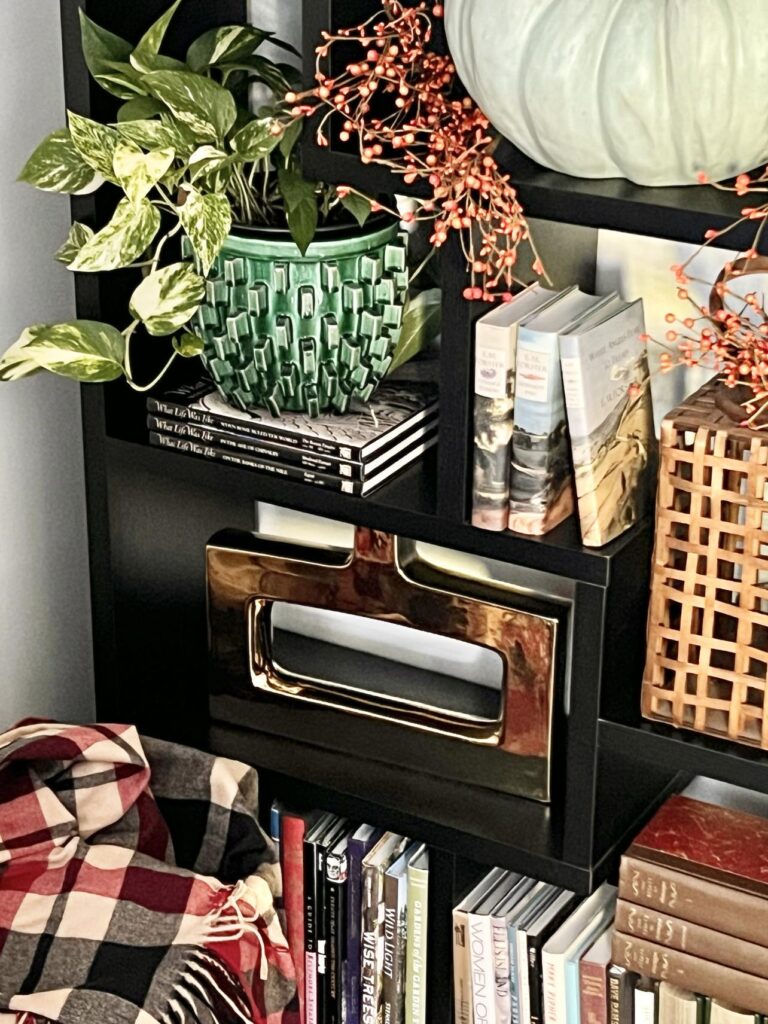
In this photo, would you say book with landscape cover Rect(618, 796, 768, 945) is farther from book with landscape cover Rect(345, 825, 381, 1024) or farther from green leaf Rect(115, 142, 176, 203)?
green leaf Rect(115, 142, 176, 203)

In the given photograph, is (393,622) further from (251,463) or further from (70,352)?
(70,352)

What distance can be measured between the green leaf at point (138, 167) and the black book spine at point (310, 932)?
0.69 metres

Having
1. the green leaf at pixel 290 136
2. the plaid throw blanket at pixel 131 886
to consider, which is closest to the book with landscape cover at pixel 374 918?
the plaid throw blanket at pixel 131 886

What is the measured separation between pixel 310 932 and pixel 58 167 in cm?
81

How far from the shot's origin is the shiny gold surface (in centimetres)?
146

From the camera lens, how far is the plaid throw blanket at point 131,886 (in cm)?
133

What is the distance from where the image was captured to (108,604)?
1598 millimetres

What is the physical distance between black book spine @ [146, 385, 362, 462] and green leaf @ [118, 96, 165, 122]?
0.91ft

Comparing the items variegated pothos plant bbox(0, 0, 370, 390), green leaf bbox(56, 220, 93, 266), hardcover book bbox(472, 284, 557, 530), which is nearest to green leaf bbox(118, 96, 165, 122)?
variegated pothos plant bbox(0, 0, 370, 390)

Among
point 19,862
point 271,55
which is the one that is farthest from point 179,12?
point 19,862

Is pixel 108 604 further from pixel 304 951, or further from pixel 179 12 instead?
pixel 179 12

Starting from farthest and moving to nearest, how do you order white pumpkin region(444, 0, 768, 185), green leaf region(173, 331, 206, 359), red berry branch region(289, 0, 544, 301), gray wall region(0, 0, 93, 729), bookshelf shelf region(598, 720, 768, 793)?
gray wall region(0, 0, 93, 729) < green leaf region(173, 331, 206, 359) < bookshelf shelf region(598, 720, 768, 793) < red berry branch region(289, 0, 544, 301) < white pumpkin region(444, 0, 768, 185)

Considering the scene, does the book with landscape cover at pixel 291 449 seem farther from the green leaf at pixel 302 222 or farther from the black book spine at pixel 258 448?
the green leaf at pixel 302 222

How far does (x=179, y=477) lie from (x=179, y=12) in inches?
17.3
